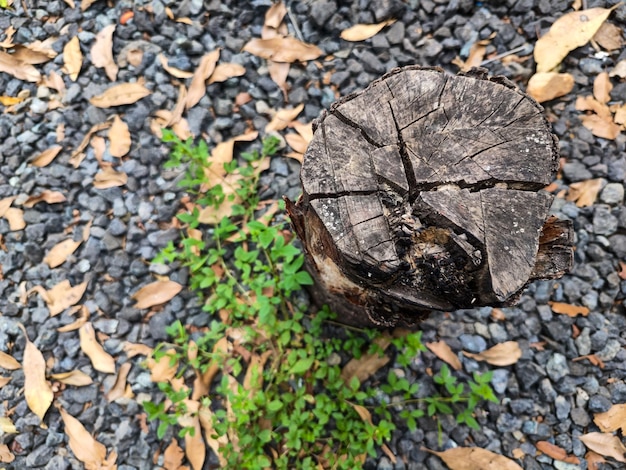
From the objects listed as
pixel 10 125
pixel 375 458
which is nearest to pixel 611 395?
pixel 375 458

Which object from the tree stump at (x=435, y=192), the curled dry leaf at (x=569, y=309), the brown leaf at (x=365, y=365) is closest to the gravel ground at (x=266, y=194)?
the curled dry leaf at (x=569, y=309)

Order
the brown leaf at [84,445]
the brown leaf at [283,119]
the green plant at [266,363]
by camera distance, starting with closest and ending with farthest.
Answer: the green plant at [266,363], the brown leaf at [84,445], the brown leaf at [283,119]

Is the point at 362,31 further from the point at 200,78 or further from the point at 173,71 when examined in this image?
the point at 173,71

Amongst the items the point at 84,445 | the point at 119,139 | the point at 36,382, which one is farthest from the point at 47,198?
the point at 84,445

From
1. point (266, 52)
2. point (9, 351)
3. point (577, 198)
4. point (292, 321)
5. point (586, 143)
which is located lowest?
point (9, 351)

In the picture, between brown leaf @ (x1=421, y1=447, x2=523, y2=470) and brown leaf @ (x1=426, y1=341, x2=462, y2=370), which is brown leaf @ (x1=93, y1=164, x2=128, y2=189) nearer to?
brown leaf @ (x1=426, y1=341, x2=462, y2=370)

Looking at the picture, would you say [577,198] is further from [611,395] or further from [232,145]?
[232,145]

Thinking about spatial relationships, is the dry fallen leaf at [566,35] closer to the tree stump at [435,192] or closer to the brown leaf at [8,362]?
the tree stump at [435,192]
